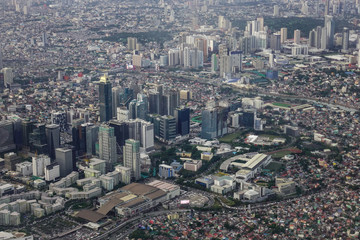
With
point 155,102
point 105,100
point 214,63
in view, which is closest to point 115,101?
point 105,100

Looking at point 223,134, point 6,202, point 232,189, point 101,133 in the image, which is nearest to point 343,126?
point 223,134

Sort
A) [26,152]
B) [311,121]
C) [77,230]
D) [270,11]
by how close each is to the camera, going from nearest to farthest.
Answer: [77,230], [26,152], [311,121], [270,11]

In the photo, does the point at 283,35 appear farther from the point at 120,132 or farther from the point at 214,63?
the point at 120,132

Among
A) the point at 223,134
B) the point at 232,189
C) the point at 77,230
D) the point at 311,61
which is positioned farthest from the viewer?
the point at 311,61

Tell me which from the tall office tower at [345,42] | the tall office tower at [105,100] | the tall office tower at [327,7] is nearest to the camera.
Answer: the tall office tower at [105,100]

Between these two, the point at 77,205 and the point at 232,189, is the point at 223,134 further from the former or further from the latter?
the point at 77,205

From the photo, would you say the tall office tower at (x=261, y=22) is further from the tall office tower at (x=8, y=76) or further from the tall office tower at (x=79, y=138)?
the tall office tower at (x=79, y=138)

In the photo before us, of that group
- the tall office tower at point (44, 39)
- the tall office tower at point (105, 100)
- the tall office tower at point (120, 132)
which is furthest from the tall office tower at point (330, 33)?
the tall office tower at point (120, 132)
